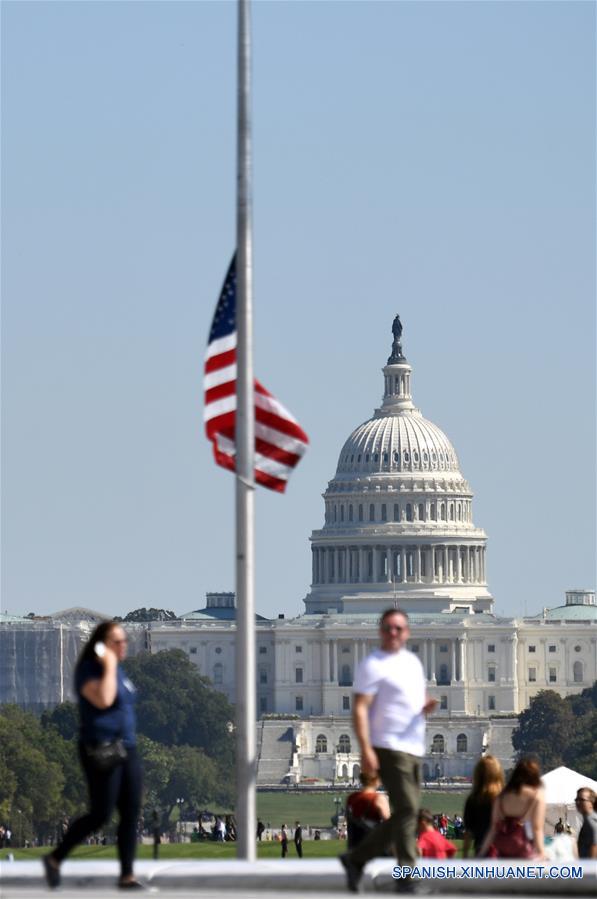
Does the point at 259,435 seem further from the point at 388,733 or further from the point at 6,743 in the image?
the point at 6,743

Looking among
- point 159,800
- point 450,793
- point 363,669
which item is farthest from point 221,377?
point 450,793

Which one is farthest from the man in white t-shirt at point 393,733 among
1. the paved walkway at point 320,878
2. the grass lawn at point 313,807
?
the grass lawn at point 313,807

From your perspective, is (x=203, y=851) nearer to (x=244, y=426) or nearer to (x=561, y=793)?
(x=561, y=793)

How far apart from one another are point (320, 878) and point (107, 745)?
265 centimetres

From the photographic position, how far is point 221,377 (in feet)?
124

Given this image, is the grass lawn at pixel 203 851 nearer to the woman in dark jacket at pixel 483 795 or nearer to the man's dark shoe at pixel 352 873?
the woman in dark jacket at pixel 483 795

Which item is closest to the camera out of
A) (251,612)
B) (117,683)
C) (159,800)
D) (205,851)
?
(117,683)

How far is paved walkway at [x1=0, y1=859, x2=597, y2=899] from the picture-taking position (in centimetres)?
3072

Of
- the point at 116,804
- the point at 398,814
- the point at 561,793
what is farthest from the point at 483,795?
the point at 561,793

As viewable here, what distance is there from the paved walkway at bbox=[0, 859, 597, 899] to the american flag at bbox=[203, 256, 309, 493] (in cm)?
703

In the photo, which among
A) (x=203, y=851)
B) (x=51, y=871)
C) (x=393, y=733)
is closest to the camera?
(x=51, y=871)

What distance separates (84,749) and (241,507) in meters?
6.99

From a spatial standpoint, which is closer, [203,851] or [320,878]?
[320,878]

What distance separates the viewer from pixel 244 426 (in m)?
37.2
